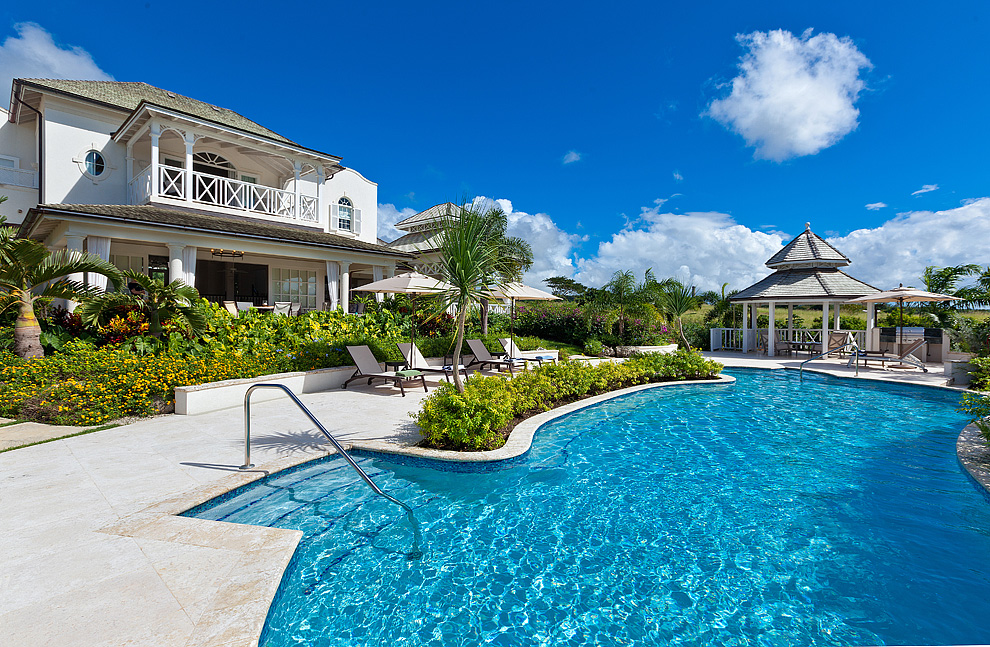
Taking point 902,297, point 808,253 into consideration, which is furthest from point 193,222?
point 808,253

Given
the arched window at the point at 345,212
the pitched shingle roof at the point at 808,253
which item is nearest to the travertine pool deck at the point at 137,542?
the arched window at the point at 345,212

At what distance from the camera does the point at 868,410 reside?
31.3 ft

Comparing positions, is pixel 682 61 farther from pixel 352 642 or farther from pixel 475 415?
pixel 352 642

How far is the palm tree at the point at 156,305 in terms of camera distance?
8852 millimetres

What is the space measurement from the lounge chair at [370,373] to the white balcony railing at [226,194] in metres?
8.37

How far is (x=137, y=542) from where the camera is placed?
333cm

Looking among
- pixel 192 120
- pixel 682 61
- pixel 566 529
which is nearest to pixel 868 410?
pixel 566 529

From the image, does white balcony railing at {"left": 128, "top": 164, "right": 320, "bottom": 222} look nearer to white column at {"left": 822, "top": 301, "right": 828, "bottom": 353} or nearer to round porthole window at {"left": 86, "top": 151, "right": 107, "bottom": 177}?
round porthole window at {"left": 86, "top": 151, "right": 107, "bottom": 177}

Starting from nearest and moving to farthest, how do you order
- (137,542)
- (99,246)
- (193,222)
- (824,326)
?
(137,542) → (99,246) → (193,222) → (824,326)

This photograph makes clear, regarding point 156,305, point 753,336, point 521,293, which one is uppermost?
point 521,293

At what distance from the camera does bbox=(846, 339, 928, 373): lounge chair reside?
14680 millimetres

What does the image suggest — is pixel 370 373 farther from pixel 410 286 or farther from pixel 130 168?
pixel 130 168

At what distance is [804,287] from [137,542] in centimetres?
2389

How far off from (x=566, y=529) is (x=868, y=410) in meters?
9.23
